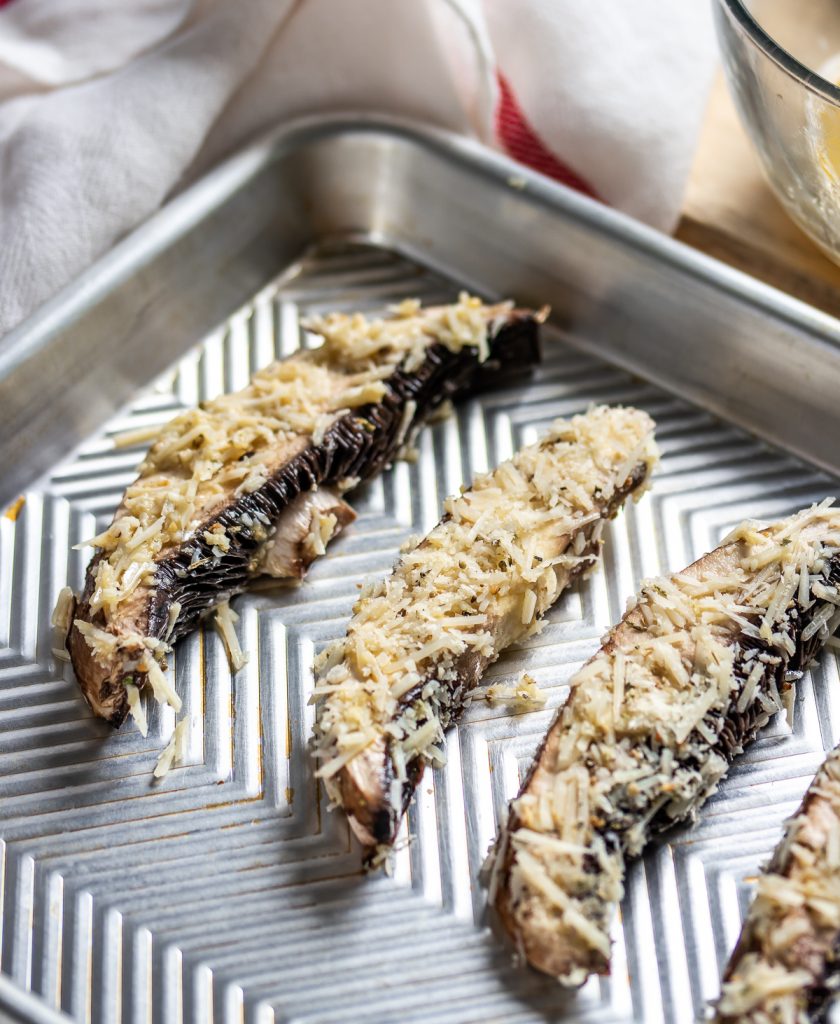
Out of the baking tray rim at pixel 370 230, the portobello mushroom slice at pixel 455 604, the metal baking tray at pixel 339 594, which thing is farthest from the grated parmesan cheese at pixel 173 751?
the baking tray rim at pixel 370 230

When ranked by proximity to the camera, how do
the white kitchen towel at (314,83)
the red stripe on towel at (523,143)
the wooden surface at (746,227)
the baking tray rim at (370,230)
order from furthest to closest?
the red stripe on towel at (523,143), the wooden surface at (746,227), the white kitchen towel at (314,83), the baking tray rim at (370,230)

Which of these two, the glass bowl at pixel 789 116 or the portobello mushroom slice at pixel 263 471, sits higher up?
the glass bowl at pixel 789 116

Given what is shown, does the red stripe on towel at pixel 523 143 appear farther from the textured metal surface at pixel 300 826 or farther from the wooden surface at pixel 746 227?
the textured metal surface at pixel 300 826

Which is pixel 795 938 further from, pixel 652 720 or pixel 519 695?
pixel 519 695

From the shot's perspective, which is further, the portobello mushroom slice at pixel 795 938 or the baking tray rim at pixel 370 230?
the baking tray rim at pixel 370 230

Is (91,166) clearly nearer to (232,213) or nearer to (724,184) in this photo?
(232,213)

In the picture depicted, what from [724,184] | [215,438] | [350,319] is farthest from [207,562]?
[724,184]

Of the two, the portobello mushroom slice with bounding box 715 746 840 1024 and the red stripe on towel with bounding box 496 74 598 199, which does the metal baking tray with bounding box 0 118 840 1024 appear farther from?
the red stripe on towel with bounding box 496 74 598 199
